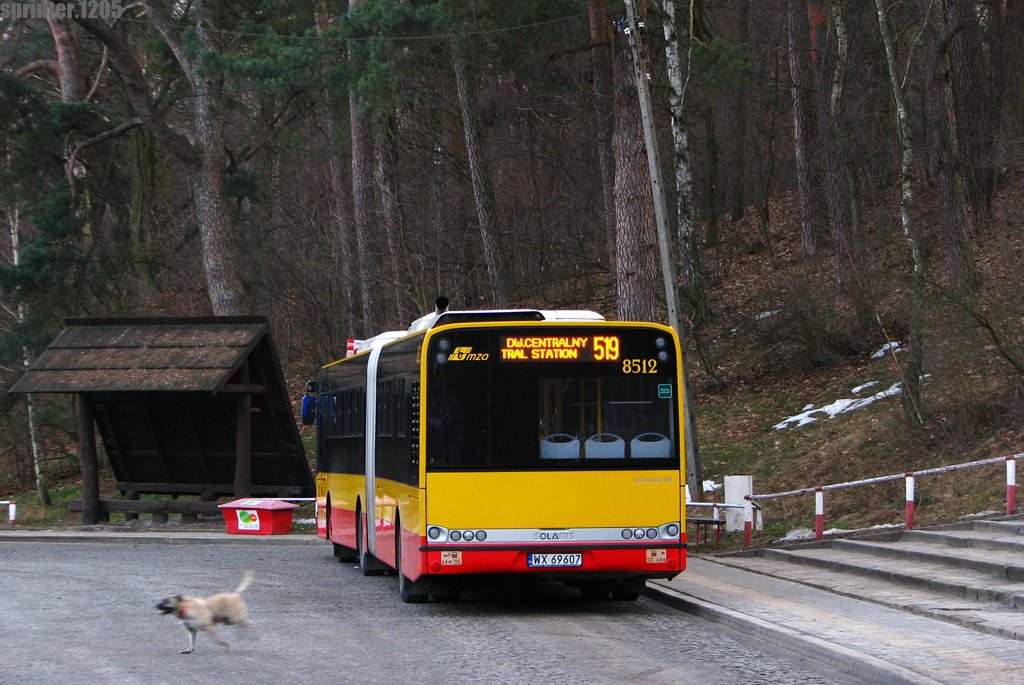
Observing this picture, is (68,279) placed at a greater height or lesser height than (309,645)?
greater

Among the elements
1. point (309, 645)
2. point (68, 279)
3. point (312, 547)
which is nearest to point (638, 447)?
point (309, 645)

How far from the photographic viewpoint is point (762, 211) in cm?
3922

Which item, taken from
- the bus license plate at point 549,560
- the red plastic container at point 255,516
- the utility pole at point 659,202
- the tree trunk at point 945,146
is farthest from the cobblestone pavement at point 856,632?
the red plastic container at point 255,516

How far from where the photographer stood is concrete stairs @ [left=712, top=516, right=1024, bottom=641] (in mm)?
10688

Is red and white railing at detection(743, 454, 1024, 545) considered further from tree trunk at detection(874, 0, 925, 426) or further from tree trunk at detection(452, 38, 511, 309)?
tree trunk at detection(452, 38, 511, 309)

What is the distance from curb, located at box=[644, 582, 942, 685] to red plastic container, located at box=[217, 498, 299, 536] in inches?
506

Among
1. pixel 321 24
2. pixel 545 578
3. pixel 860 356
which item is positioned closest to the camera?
pixel 545 578

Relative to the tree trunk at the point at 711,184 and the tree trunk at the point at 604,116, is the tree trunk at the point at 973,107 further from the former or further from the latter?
the tree trunk at the point at 711,184

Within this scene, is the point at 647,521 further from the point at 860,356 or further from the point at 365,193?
the point at 365,193

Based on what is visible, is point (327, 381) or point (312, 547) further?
point (312, 547)

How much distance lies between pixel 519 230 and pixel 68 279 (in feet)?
40.2

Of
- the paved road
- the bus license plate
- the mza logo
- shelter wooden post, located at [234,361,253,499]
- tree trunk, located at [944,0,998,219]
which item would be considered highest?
tree trunk, located at [944,0,998,219]

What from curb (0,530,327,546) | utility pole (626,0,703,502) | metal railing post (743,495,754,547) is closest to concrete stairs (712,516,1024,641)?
metal railing post (743,495,754,547)

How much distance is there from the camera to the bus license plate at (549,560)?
1160cm
